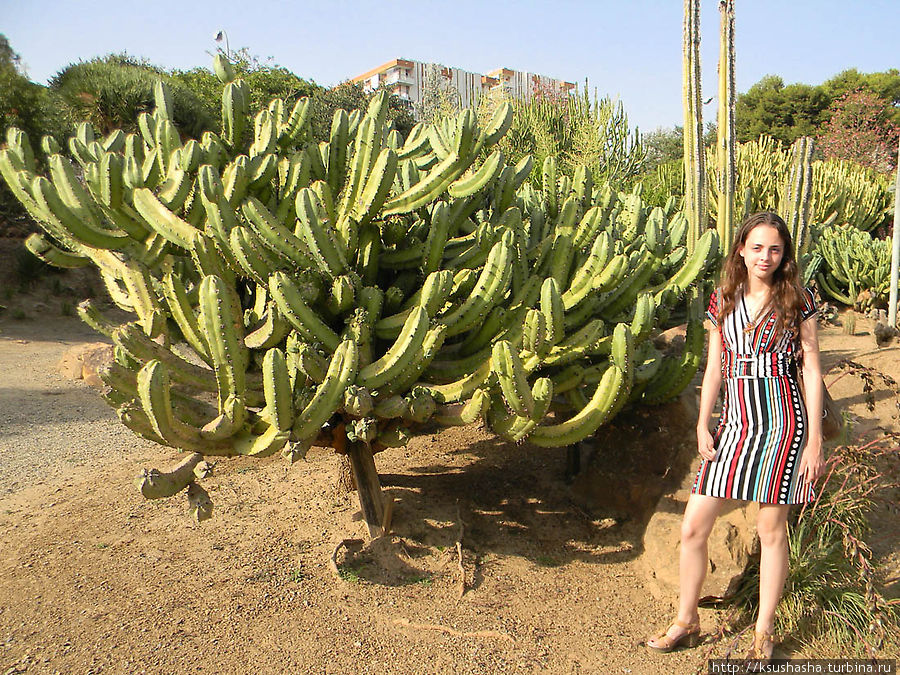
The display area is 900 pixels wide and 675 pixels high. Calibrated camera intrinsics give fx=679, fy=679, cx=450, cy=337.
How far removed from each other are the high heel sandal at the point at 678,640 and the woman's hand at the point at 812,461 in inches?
29.9

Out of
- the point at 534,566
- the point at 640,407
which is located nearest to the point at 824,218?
the point at 640,407

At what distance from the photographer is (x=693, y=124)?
6.72 m

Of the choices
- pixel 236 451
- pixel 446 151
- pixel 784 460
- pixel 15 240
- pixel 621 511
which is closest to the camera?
pixel 784 460

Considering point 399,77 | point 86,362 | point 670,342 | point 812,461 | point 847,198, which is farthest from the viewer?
point 399,77

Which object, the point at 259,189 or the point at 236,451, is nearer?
the point at 236,451

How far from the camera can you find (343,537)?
351 centimetres

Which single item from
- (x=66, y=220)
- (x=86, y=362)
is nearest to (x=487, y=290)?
(x=66, y=220)

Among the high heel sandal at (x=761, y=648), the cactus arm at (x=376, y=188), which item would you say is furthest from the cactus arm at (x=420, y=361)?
the high heel sandal at (x=761, y=648)

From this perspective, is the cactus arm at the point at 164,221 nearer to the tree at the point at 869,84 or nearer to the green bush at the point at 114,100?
the green bush at the point at 114,100

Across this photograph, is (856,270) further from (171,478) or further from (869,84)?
(869,84)

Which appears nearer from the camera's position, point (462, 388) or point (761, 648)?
point (761, 648)

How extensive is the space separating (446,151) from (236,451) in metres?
1.76

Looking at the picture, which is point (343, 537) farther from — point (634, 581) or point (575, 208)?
point (575, 208)

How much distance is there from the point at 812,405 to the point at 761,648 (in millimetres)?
932
